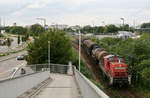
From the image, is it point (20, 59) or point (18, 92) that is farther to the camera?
point (20, 59)

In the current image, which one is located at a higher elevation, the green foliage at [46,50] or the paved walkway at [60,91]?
the green foliage at [46,50]

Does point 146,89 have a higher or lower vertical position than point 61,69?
lower

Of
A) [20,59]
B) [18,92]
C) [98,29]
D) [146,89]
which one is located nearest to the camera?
[18,92]

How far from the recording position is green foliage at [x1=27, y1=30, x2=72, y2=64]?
3859cm

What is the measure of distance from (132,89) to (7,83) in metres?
21.5

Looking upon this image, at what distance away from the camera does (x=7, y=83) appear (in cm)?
813

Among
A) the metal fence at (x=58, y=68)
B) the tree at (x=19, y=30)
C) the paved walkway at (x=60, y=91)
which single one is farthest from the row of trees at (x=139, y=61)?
the tree at (x=19, y=30)

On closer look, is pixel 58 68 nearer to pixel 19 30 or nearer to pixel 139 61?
pixel 139 61

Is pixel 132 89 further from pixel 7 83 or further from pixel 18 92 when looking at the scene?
pixel 7 83

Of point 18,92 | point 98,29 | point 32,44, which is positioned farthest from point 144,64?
point 98,29

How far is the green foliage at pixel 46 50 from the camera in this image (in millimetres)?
38594

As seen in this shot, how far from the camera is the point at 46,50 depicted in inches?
1551

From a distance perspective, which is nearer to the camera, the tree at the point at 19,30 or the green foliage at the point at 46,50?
the green foliage at the point at 46,50

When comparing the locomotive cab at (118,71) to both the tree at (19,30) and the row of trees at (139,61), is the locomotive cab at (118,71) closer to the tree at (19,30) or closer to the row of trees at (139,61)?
the row of trees at (139,61)
